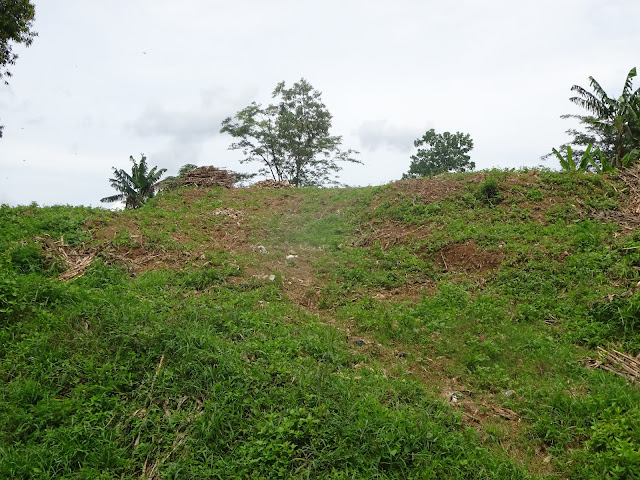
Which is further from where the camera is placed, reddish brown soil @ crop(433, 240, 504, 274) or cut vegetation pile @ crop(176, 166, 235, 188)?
cut vegetation pile @ crop(176, 166, 235, 188)

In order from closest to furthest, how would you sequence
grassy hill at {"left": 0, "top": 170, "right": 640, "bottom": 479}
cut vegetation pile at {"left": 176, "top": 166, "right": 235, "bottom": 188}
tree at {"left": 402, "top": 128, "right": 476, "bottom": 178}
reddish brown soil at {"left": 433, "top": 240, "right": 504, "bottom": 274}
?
1. grassy hill at {"left": 0, "top": 170, "right": 640, "bottom": 479}
2. reddish brown soil at {"left": 433, "top": 240, "right": 504, "bottom": 274}
3. cut vegetation pile at {"left": 176, "top": 166, "right": 235, "bottom": 188}
4. tree at {"left": 402, "top": 128, "right": 476, "bottom": 178}

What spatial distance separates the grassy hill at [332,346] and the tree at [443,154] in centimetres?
1920

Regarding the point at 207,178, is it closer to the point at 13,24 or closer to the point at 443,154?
the point at 13,24

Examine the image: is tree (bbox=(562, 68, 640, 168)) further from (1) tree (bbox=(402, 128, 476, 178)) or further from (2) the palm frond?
(2) the palm frond

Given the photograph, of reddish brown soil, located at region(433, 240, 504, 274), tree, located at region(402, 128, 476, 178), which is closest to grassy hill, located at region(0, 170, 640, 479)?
reddish brown soil, located at region(433, 240, 504, 274)

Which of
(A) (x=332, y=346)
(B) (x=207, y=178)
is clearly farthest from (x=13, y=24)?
(A) (x=332, y=346)

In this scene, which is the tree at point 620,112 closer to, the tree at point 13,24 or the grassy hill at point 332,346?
the grassy hill at point 332,346

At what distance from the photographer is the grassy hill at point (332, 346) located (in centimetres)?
312

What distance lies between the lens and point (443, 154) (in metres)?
27.7

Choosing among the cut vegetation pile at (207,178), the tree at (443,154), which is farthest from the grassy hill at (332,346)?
the tree at (443,154)

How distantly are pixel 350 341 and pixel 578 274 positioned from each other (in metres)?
3.68

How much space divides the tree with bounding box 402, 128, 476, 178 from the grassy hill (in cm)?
1920

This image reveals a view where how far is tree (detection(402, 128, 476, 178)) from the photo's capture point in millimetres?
27391

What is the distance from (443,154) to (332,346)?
83.7ft
